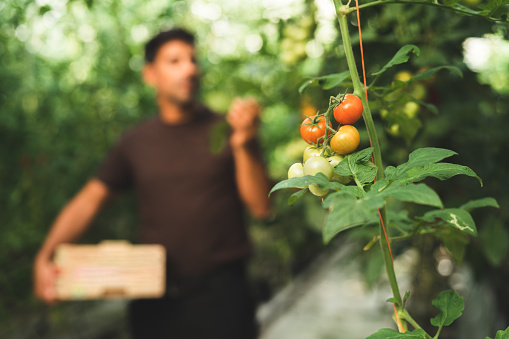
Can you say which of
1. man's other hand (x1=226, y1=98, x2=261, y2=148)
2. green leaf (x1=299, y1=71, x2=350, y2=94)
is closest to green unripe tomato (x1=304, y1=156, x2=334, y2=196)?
green leaf (x1=299, y1=71, x2=350, y2=94)

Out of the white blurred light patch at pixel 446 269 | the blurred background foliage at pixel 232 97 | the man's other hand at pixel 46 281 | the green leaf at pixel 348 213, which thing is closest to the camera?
the green leaf at pixel 348 213

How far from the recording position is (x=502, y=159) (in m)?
1.30

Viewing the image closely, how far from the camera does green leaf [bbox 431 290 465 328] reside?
0.52 m

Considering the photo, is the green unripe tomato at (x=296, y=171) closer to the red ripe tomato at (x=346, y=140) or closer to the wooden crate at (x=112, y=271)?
the red ripe tomato at (x=346, y=140)

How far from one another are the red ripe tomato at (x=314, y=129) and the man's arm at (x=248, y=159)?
894 mm

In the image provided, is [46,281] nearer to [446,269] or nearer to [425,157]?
[425,157]

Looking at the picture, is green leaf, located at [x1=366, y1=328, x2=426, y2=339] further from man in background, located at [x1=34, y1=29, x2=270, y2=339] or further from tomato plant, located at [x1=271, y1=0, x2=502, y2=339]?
man in background, located at [x1=34, y1=29, x2=270, y2=339]

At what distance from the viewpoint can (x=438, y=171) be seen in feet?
1.47

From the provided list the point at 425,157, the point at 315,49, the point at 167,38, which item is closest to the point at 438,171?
the point at 425,157

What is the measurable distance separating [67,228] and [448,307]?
170 centimetres

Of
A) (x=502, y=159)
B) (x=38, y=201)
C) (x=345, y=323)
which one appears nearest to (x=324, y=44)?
(x=502, y=159)

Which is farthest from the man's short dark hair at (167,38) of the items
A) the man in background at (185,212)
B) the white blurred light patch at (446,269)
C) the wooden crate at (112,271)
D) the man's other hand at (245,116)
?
the white blurred light patch at (446,269)

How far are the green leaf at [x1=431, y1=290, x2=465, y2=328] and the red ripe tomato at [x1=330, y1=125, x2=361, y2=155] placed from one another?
0.22m

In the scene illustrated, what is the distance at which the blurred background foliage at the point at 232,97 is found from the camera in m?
1.07
